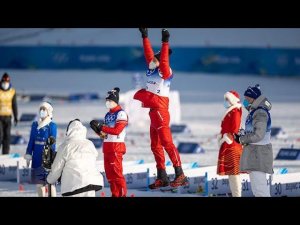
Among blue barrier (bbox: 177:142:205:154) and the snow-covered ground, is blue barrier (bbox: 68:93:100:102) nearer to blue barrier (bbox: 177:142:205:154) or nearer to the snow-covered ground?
the snow-covered ground

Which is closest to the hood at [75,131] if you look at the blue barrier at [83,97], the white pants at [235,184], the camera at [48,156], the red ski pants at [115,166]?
the camera at [48,156]

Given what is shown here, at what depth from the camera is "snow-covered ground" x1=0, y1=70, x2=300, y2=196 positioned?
1024 inches

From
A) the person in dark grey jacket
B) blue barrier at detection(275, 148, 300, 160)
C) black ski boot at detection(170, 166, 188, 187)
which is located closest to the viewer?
the person in dark grey jacket

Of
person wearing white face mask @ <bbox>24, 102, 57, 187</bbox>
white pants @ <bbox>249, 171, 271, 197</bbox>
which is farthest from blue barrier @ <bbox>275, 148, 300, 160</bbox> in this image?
white pants @ <bbox>249, 171, 271, 197</bbox>

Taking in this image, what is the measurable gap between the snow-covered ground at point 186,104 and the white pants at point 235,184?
207 cm

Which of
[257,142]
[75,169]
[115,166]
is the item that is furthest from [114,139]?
[257,142]

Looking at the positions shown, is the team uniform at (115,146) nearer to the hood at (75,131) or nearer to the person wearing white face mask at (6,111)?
the hood at (75,131)

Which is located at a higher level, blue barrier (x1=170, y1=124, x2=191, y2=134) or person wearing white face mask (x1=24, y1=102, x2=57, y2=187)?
blue barrier (x1=170, y1=124, x2=191, y2=134)

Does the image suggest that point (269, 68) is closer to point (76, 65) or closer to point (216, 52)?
point (216, 52)

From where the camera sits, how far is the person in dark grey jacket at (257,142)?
17.1 meters

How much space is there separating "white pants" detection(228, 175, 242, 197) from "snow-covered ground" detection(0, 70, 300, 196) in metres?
2.07
